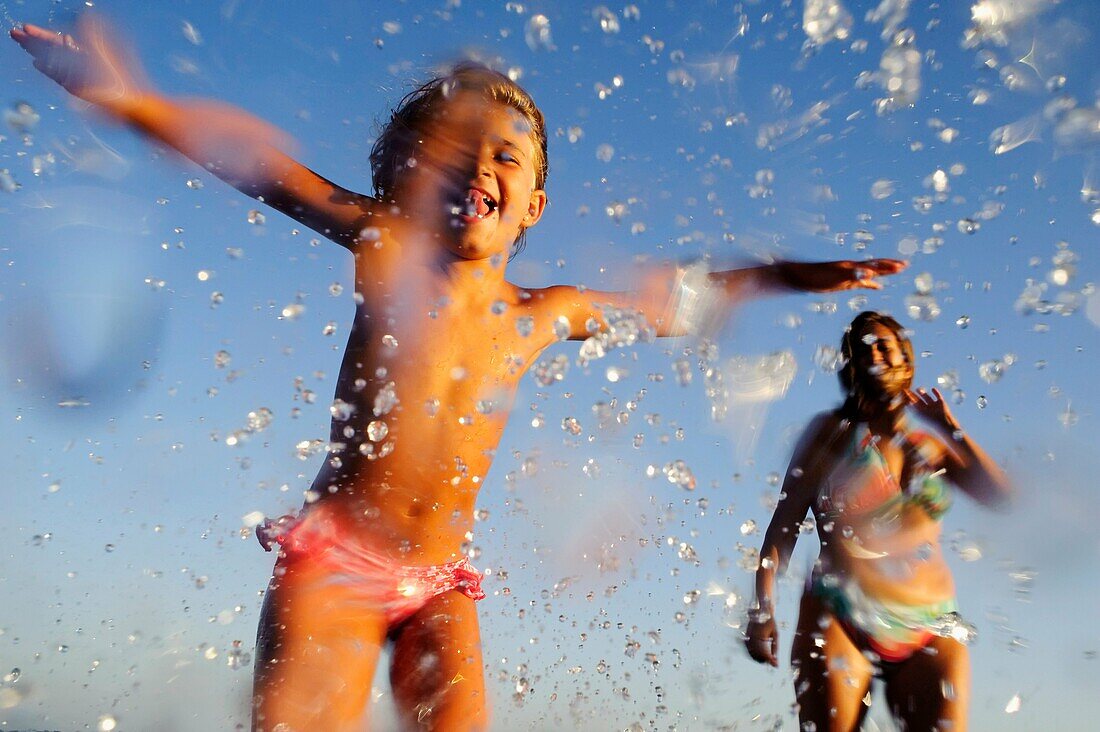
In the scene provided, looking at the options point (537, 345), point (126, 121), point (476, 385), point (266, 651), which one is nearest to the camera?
point (266, 651)

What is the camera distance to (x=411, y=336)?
3.02m

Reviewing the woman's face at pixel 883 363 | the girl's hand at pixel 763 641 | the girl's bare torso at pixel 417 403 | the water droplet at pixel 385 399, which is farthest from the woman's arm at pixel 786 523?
the water droplet at pixel 385 399

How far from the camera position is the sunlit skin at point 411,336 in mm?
2631

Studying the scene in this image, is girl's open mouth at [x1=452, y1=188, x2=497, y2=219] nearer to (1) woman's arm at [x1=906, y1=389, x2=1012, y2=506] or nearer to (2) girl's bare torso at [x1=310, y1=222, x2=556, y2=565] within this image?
(2) girl's bare torso at [x1=310, y1=222, x2=556, y2=565]

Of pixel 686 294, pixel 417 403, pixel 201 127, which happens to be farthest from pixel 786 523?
pixel 201 127

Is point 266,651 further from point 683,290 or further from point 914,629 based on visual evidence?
point 914,629

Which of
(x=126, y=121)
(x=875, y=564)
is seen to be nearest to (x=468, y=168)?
(x=126, y=121)

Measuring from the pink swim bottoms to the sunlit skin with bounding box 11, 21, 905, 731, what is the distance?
4 centimetres

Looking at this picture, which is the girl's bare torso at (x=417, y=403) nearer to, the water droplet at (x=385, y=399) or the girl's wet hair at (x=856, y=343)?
the water droplet at (x=385, y=399)

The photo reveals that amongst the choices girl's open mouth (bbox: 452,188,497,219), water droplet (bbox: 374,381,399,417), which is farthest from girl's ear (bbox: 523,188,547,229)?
water droplet (bbox: 374,381,399,417)

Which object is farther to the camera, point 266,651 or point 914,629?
point 914,629

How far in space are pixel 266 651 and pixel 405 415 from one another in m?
0.90

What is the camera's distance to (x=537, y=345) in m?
3.30

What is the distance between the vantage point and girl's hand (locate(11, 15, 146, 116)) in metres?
2.70
